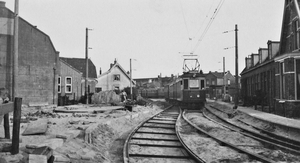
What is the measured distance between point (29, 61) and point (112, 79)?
106ft

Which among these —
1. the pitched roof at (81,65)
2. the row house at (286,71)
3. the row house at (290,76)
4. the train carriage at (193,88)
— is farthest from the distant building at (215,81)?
the row house at (290,76)

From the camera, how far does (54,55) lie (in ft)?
63.0

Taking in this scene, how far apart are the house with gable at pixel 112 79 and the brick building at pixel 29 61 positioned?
96.5 ft

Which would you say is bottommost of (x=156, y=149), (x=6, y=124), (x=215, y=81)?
(x=156, y=149)

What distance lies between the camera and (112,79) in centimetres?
4878

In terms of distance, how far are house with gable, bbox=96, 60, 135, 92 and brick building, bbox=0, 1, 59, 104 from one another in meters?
29.4

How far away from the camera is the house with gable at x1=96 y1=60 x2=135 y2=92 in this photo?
4844 centimetres

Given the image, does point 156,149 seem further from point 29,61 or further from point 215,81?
point 215,81

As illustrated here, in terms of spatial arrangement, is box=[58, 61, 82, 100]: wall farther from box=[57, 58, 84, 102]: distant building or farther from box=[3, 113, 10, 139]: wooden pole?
box=[3, 113, 10, 139]: wooden pole

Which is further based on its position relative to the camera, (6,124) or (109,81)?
(109,81)

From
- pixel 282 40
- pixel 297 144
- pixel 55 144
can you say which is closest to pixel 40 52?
pixel 55 144

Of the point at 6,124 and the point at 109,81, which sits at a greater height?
the point at 109,81

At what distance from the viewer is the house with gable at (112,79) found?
48.4 m

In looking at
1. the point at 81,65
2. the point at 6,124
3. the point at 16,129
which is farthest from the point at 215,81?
the point at 16,129
